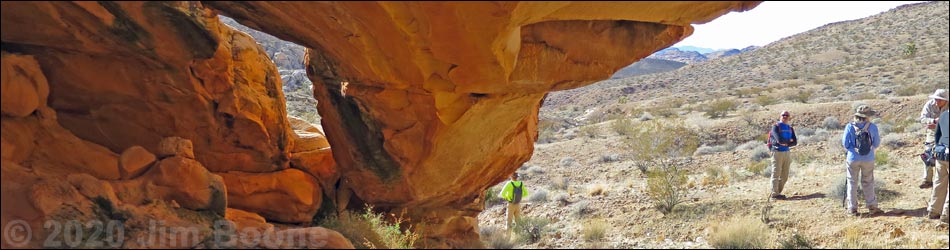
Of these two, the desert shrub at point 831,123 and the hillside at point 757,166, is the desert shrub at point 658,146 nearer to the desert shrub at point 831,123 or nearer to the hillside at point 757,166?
the hillside at point 757,166

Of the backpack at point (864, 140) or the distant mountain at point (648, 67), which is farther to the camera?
the distant mountain at point (648, 67)

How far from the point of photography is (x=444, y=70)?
20.4 ft

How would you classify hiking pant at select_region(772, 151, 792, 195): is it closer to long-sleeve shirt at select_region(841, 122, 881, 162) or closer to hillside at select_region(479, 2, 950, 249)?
hillside at select_region(479, 2, 950, 249)

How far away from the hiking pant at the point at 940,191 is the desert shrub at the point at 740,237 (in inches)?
81.4

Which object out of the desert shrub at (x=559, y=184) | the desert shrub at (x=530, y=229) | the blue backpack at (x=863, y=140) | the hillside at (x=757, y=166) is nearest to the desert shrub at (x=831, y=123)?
the hillside at (x=757, y=166)

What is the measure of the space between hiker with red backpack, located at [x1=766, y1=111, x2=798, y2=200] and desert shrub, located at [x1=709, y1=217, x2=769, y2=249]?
8.10ft

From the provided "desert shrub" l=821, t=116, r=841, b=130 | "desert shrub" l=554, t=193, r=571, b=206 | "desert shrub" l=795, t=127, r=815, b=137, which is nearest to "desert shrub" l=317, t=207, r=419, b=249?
"desert shrub" l=554, t=193, r=571, b=206

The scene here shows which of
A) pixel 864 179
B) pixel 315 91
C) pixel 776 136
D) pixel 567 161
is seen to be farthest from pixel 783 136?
pixel 567 161

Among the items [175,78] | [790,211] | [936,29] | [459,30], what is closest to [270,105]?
[175,78]

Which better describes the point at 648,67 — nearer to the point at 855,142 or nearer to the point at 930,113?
the point at 930,113

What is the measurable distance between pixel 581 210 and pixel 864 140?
5697mm

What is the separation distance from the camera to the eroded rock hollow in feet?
17.1

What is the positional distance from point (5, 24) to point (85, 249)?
7.43 ft

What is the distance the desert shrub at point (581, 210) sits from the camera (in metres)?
12.0
